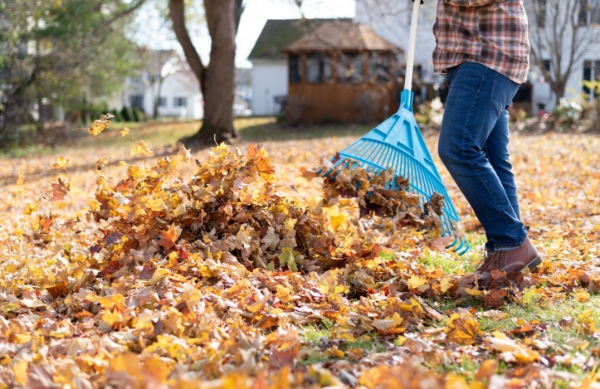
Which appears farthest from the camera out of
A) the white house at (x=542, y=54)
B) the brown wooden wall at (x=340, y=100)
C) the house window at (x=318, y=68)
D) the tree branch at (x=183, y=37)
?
the house window at (x=318, y=68)

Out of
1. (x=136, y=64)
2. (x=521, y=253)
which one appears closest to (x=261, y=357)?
(x=521, y=253)

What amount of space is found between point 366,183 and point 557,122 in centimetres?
1465

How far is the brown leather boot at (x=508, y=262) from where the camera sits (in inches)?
130

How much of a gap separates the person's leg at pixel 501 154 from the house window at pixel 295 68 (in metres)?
23.5

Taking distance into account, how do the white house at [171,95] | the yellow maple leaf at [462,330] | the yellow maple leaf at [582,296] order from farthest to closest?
the white house at [171,95] → the yellow maple leaf at [582,296] → the yellow maple leaf at [462,330]

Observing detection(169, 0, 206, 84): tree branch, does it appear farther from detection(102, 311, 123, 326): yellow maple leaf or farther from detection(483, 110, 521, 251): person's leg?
detection(102, 311, 123, 326): yellow maple leaf

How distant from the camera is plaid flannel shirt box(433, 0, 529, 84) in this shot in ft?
10.5

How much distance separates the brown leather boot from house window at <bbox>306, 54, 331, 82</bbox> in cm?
2360

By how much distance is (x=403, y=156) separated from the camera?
12.7 feet

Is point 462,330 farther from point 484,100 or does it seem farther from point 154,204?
point 154,204

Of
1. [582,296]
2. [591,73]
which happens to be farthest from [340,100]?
[582,296]

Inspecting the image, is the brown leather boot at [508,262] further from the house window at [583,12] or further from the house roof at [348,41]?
the house roof at [348,41]

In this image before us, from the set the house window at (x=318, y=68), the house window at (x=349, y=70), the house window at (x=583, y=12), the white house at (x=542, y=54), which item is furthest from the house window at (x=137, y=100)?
the house window at (x=583, y=12)

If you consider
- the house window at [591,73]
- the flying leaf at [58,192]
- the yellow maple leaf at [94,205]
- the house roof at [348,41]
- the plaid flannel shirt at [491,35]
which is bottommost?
the yellow maple leaf at [94,205]
